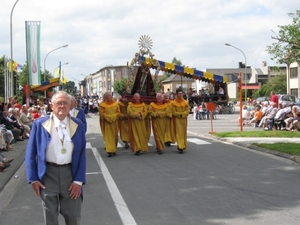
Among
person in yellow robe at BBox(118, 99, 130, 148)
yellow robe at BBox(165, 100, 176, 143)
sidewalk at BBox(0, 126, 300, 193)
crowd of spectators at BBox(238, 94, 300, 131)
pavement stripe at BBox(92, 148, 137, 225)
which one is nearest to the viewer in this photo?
pavement stripe at BBox(92, 148, 137, 225)

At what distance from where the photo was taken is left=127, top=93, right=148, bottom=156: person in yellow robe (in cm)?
1486

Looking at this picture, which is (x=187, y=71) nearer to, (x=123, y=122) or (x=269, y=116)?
(x=269, y=116)

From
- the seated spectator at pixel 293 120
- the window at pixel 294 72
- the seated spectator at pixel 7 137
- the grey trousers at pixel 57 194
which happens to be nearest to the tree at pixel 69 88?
the window at pixel 294 72

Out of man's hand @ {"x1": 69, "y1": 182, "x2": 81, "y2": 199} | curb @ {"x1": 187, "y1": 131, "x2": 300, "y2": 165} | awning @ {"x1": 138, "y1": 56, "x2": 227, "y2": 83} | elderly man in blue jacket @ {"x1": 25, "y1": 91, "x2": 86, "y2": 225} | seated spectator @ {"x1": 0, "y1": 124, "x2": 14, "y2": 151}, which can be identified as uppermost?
awning @ {"x1": 138, "y1": 56, "x2": 227, "y2": 83}

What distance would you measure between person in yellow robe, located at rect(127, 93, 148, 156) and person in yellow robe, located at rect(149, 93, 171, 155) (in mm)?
288

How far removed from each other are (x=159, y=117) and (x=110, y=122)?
1.56m

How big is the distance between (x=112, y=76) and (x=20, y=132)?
133m

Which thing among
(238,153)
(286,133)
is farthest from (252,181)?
A: (286,133)

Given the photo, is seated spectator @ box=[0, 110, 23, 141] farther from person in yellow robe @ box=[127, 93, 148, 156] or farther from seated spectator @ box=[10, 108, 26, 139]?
person in yellow robe @ box=[127, 93, 148, 156]

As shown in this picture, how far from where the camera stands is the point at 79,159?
5.10 metres

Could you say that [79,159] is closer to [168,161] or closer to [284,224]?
[284,224]

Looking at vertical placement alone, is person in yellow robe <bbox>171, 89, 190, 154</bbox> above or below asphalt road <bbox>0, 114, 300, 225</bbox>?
above

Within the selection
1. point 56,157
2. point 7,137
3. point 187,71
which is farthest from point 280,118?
point 56,157

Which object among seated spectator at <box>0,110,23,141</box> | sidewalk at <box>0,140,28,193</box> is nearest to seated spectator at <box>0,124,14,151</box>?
sidewalk at <box>0,140,28,193</box>
